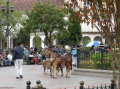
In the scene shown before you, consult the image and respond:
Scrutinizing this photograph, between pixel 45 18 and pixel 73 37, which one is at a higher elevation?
pixel 45 18

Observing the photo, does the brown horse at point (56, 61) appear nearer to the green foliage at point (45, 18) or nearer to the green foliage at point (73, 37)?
the green foliage at point (45, 18)

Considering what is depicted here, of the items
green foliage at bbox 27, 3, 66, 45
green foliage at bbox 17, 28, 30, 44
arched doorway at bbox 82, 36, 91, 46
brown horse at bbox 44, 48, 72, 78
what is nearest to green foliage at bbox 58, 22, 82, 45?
arched doorway at bbox 82, 36, 91, 46

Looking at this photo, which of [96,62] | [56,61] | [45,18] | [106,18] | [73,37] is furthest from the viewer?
[73,37]

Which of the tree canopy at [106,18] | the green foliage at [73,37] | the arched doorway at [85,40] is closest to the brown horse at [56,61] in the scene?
the tree canopy at [106,18]

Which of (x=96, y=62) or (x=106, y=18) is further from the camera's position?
(x=96, y=62)

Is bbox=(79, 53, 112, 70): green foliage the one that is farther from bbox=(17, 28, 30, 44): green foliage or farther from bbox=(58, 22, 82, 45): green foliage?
bbox=(17, 28, 30, 44): green foliage

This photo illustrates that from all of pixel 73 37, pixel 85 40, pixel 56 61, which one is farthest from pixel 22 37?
pixel 56 61

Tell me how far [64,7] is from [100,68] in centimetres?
1243

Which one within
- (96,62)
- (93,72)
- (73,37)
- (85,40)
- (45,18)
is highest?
(45,18)

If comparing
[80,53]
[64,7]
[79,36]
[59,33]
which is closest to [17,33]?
[79,36]

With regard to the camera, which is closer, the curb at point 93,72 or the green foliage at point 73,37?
the curb at point 93,72

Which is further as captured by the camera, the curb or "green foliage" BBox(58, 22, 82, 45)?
"green foliage" BBox(58, 22, 82, 45)

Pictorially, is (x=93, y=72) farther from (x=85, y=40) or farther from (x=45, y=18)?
(x=85, y=40)

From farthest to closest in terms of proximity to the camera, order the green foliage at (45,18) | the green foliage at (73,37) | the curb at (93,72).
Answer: the green foliage at (73,37), the green foliage at (45,18), the curb at (93,72)
